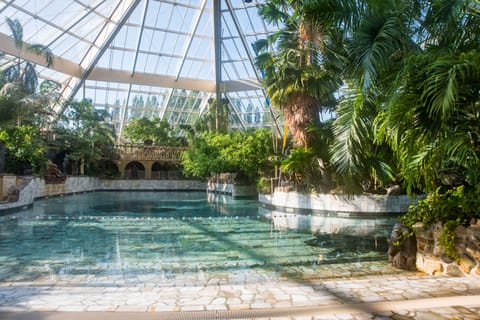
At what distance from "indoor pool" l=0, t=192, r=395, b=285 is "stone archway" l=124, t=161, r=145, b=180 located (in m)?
25.4

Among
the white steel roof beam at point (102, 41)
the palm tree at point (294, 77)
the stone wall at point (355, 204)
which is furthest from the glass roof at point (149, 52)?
the stone wall at point (355, 204)

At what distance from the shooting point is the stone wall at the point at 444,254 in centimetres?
464

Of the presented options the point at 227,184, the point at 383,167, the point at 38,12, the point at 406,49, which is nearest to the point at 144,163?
the point at 227,184

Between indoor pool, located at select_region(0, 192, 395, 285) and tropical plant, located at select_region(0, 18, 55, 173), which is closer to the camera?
indoor pool, located at select_region(0, 192, 395, 285)

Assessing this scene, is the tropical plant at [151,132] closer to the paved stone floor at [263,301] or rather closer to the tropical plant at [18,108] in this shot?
the tropical plant at [18,108]

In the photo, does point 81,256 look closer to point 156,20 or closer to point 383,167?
point 383,167

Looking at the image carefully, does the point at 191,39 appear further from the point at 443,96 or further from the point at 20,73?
the point at 443,96

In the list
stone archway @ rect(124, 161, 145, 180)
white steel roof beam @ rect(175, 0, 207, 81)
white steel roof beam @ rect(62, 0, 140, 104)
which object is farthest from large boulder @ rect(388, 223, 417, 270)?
stone archway @ rect(124, 161, 145, 180)

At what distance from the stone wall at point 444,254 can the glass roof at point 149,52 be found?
755 inches

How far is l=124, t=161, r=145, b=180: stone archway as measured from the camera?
3662 cm

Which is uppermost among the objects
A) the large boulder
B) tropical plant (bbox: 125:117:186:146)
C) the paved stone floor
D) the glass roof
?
the glass roof

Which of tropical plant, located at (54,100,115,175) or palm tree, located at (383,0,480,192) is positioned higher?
tropical plant, located at (54,100,115,175)

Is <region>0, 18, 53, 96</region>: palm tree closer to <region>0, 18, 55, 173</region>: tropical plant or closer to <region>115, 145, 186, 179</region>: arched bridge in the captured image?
<region>0, 18, 55, 173</region>: tropical plant

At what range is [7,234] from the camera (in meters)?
8.98
